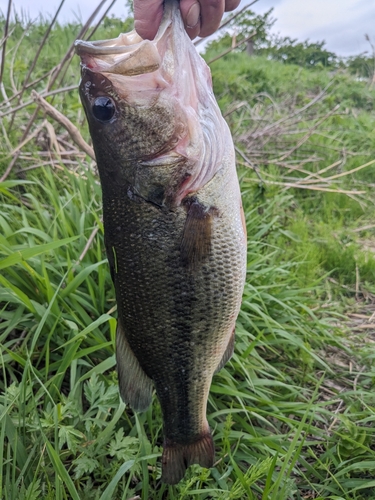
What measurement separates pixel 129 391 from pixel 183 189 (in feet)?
2.44

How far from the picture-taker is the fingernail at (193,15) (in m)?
1.42

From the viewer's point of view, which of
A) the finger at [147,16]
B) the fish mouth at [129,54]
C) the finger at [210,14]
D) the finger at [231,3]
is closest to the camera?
Answer: the fish mouth at [129,54]

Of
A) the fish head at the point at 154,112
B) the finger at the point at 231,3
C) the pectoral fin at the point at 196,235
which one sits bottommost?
the pectoral fin at the point at 196,235

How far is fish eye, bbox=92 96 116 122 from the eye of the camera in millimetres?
1323

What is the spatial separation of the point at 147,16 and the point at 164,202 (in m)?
0.67

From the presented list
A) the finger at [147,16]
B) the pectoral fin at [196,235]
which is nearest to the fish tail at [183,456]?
the pectoral fin at [196,235]

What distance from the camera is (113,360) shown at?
1835mm

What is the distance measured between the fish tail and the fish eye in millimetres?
1188

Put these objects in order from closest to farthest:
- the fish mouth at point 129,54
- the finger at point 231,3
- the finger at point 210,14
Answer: the fish mouth at point 129,54, the finger at point 210,14, the finger at point 231,3

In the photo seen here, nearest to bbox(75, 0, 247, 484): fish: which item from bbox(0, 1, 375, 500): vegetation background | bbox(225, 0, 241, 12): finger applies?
bbox(0, 1, 375, 500): vegetation background

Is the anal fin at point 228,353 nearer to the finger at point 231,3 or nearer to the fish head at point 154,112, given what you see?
the fish head at point 154,112

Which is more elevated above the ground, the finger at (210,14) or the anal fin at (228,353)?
the finger at (210,14)

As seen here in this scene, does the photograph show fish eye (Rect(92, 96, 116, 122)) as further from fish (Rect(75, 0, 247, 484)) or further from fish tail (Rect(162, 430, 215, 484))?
fish tail (Rect(162, 430, 215, 484))

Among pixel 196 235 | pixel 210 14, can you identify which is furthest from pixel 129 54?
pixel 196 235
